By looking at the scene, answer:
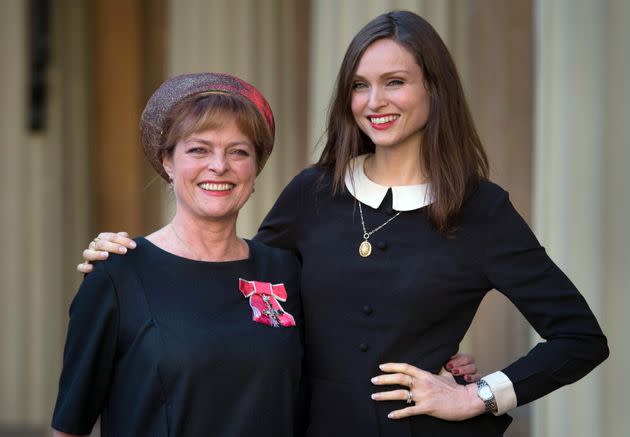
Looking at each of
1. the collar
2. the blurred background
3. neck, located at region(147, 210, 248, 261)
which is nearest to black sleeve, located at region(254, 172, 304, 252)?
the collar

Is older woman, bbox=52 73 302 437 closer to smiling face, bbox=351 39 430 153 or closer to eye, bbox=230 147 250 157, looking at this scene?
eye, bbox=230 147 250 157

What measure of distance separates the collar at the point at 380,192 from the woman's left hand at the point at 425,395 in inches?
16.5

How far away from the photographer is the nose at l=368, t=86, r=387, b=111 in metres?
2.37


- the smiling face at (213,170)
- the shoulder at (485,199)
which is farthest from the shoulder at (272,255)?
the shoulder at (485,199)

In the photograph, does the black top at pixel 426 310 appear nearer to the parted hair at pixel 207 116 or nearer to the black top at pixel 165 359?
the black top at pixel 165 359

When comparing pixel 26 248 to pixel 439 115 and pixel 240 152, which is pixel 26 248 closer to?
pixel 240 152

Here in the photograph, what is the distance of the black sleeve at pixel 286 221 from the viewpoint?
2.59 metres

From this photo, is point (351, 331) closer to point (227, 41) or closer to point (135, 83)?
point (227, 41)

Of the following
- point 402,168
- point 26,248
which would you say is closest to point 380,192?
point 402,168

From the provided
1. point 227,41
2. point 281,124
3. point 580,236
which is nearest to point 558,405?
point 580,236

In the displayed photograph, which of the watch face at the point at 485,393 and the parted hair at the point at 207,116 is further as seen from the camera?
the watch face at the point at 485,393

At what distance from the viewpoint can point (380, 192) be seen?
96.9 inches

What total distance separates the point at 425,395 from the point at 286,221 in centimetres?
64

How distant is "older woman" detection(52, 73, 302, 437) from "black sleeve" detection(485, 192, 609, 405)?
549 mm
